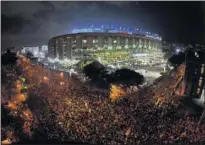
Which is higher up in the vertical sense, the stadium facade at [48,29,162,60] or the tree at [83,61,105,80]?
the stadium facade at [48,29,162,60]

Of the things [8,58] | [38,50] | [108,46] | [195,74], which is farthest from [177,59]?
[8,58]

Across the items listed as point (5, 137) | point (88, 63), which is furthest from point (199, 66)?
point (5, 137)

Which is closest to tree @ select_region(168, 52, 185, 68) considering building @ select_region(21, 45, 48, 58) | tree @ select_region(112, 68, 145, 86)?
tree @ select_region(112, 68, 145, 86)

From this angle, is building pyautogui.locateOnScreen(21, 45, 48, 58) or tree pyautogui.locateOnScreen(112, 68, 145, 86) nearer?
tree pyautogui.locateOnScreen(112, 68, 145, 86)

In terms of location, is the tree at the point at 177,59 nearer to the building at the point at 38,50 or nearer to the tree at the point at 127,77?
the tree at the point at 127,77

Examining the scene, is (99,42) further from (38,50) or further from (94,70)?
(38,50)

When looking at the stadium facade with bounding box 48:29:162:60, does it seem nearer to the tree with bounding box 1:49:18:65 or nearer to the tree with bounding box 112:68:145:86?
the tree with bounding box 112:68:145:86

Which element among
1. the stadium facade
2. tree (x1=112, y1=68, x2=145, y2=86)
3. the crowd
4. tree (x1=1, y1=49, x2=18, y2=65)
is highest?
the stadium facade
